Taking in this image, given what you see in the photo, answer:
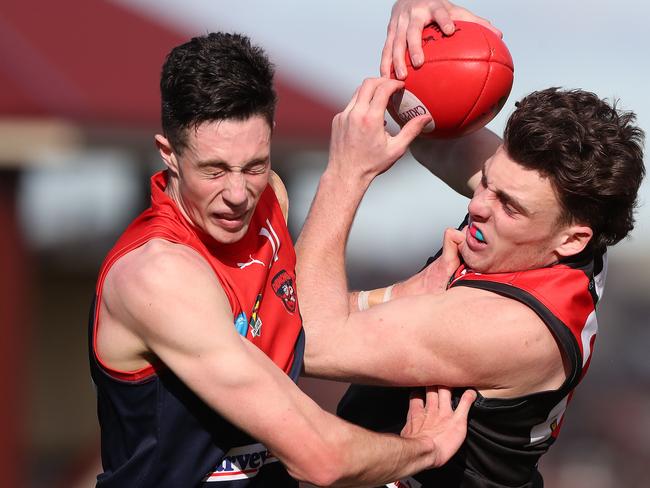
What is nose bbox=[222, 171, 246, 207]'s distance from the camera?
3.52 meters

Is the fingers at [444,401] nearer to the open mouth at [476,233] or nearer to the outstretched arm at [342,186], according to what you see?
the outstretched arm at [342,186]

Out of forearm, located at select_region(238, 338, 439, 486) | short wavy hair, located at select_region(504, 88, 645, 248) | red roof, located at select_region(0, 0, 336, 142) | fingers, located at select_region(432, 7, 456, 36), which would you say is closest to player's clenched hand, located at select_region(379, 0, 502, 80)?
fingers, located at select_region(432, 7, 456, 36)

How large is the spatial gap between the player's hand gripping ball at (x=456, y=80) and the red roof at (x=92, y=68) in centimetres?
558

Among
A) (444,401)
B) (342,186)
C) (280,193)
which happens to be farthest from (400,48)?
(444,401)

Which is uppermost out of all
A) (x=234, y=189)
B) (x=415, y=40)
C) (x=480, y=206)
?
(x=415, y=40)

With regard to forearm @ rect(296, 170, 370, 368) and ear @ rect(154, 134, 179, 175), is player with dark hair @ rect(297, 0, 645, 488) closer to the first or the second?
forearm @ rect(296, 170, 370, 368)

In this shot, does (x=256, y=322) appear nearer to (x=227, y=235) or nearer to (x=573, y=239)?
(x=227, y=235)

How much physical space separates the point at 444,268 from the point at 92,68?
793cm

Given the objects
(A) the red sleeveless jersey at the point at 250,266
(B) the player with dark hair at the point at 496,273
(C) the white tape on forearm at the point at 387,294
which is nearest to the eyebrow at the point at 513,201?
(B) the player with dark hair at the point at 496,273

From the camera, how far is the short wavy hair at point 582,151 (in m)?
3.78

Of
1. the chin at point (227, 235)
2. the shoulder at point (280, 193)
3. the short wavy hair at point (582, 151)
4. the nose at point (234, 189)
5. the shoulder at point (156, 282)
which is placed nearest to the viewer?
the shoulder at point (156, 282)

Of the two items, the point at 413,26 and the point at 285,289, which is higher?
the point at 413,26

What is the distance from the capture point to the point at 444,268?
417cm

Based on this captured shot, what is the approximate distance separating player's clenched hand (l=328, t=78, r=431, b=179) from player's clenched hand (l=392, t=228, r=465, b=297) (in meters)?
0.37
